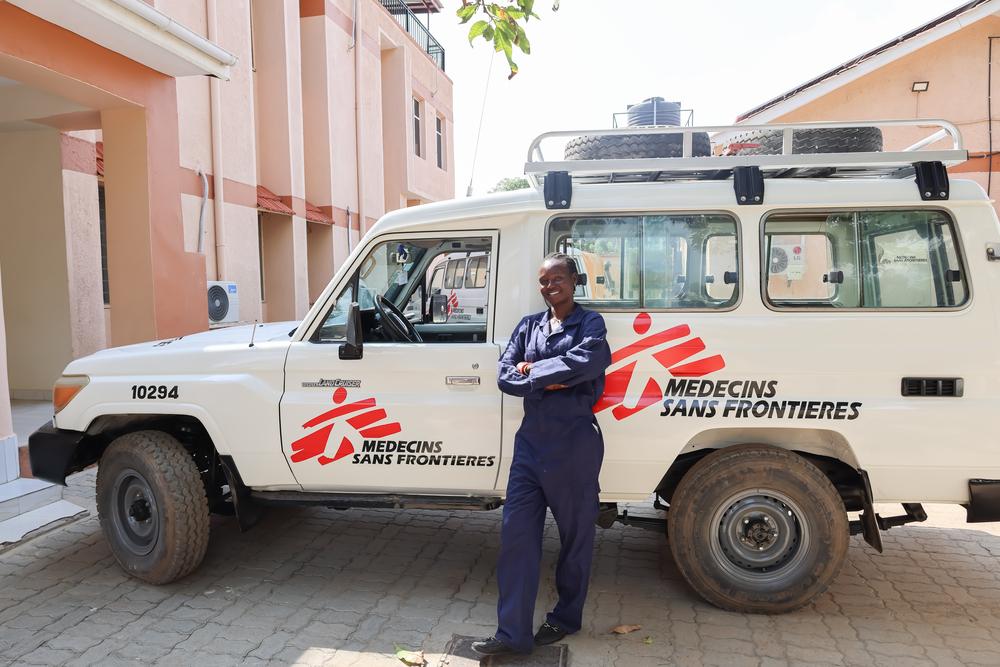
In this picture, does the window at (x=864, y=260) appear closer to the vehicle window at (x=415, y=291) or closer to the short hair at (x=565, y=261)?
the short hair at (x=565, y=261)

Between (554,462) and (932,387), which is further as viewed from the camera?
(932,387)

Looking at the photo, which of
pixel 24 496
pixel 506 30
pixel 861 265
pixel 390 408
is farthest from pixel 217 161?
pixel 861 265

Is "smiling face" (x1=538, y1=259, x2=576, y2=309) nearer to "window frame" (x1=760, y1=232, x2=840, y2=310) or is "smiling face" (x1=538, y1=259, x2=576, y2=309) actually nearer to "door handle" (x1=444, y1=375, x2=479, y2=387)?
"door handle" (x1=444, y1=375, x2=479, y2=387)

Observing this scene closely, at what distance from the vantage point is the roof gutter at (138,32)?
16.9ft

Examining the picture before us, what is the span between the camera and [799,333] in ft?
11.0

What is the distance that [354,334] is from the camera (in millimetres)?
3555

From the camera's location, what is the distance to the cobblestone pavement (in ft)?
10.7

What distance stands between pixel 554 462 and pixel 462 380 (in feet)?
2.36

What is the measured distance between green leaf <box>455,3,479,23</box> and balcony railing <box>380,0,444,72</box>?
16.0 meters

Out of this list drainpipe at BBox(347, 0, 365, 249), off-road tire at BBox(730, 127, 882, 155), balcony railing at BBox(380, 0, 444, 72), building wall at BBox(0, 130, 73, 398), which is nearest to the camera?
off-road tire at BBox(730, 127, 882, 155)

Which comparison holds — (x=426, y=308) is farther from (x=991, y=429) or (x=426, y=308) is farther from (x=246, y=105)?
(x=246, y=105)

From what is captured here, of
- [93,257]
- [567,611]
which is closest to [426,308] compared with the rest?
[567,611]

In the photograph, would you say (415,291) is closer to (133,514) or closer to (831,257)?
(133,514)

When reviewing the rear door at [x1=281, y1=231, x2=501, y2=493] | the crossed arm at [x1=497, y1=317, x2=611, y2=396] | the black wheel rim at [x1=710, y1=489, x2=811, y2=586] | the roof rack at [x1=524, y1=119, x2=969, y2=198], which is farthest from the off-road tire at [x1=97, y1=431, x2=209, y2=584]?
the black wheel rim at [x1=710, y1=489, x2=811, y2=586]
